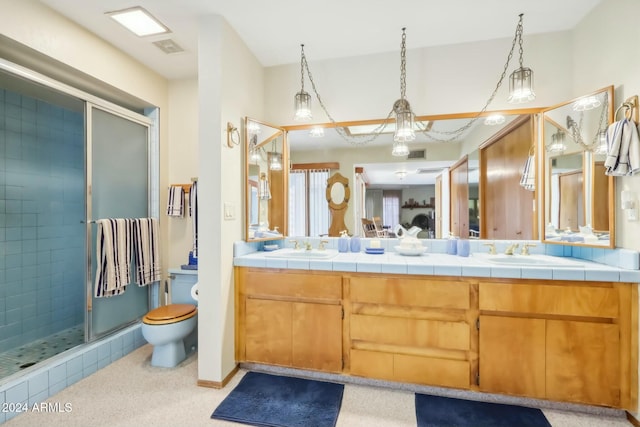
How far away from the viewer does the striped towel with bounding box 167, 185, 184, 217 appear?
2797 mm

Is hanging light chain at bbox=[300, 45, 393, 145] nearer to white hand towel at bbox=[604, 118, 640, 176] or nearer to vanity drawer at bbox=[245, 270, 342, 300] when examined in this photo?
vanity drawer at bbox=[245, 270, 342, 300]

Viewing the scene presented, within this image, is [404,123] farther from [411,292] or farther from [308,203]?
[411,292]

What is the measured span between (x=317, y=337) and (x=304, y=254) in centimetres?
65

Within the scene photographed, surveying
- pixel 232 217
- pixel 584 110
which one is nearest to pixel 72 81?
pixel 232 217

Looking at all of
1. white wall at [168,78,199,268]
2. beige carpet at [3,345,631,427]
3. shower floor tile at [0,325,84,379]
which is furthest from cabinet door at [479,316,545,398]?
shower floor tile at [0,325,84,379]

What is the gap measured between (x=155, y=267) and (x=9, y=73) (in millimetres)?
1722

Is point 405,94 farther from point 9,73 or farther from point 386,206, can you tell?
point 9,73

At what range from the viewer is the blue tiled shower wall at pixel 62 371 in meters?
1.65

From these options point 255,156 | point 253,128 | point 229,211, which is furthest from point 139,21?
point 229,211

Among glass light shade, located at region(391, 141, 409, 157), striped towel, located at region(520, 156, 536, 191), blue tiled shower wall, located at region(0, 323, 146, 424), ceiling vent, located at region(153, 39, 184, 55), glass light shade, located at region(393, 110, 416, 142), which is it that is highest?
ceiling vent, located at region(153, 39, 184, 55)

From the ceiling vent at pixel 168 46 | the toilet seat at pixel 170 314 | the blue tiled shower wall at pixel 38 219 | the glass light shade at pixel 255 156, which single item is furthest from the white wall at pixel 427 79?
the blue tiled shower wall at pixel 38 219

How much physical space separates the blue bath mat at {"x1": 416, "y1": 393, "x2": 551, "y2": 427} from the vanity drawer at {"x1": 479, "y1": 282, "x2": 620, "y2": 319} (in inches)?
24.0

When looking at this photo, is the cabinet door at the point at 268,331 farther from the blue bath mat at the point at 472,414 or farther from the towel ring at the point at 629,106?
the towel ring at the point at 629,106

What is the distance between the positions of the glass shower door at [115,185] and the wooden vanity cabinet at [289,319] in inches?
48.0
